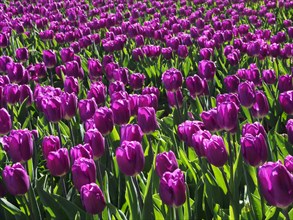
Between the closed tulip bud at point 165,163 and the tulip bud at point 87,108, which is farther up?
the closed tulip bud at point 165,163

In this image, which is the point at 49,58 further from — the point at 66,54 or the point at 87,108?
the point at 87,108

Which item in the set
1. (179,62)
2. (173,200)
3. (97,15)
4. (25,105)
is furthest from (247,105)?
(97,15)

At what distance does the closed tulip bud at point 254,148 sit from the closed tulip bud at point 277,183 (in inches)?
12.0

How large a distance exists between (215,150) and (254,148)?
15 cm

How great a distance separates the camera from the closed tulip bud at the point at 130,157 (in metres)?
1.93

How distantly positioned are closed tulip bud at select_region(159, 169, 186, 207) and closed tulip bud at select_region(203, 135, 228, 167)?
292 mm

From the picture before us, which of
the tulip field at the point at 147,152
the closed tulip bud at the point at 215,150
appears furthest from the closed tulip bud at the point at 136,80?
the closed tulip bud at the point at 215,150

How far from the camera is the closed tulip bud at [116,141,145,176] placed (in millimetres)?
1933

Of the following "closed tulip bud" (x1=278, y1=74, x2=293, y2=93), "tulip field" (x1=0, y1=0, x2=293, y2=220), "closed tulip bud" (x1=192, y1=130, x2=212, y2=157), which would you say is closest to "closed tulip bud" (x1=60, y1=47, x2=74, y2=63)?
"tulip field" (x1=0, y1=0, x2=293, y2=220)

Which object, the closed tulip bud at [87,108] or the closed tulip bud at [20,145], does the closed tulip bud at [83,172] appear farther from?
the closed tulip bud at [87,108]

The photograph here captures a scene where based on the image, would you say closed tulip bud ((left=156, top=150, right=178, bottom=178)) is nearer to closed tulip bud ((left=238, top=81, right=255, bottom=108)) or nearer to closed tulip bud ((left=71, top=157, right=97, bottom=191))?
closed tulip bud ((left=71, top=157, right=97, bottom=191))

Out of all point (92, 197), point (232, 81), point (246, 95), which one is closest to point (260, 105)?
point (246, 95)

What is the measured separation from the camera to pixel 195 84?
3.17m

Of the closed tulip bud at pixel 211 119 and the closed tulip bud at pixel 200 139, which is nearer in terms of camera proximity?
the closed tulip bud at pixel 200 139
